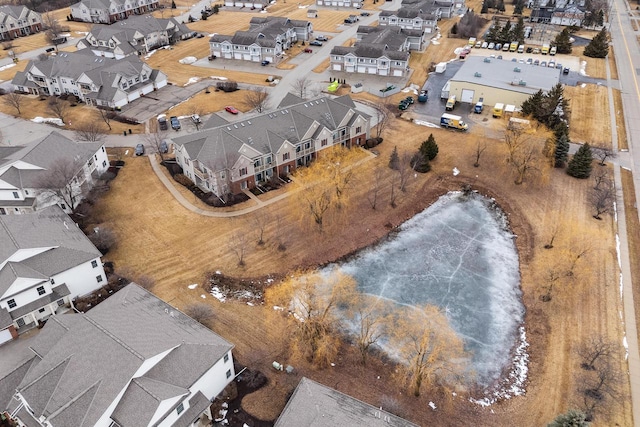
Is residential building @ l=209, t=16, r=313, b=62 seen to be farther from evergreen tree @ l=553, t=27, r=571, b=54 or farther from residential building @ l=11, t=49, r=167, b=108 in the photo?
evergreen tree @ l=553, t=27, r=571, b=54

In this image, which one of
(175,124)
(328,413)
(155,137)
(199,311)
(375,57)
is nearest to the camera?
(328,413)

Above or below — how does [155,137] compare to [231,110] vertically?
above

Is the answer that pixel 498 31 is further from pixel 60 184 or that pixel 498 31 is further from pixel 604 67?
pixel 60 184

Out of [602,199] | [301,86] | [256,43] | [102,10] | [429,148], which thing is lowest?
[602,199]

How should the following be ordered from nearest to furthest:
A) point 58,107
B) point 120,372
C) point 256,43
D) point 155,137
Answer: point 120,372 → point 155,137 → point 58,107 → point 256,43

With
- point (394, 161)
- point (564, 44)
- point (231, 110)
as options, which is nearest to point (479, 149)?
point (394, 161)

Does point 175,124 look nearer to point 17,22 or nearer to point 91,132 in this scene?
point 91,132

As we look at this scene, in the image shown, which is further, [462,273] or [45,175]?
[45,175]

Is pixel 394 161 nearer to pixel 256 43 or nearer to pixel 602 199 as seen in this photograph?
pixel 602 199
